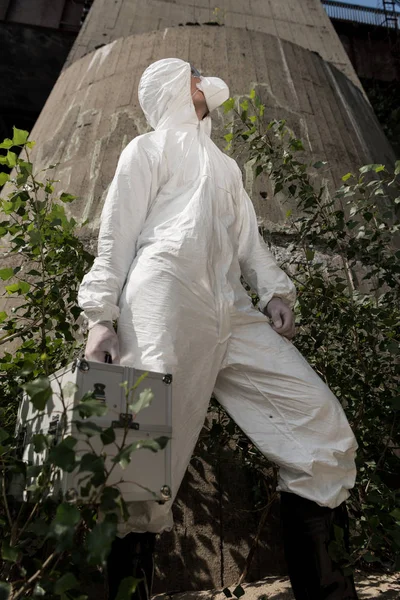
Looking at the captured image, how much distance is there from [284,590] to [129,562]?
0.88 m

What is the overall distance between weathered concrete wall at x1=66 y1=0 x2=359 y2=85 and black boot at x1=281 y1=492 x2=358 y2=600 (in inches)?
201

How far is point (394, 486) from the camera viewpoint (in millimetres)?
2299

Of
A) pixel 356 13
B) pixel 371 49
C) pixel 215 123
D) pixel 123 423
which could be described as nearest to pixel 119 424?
pixel 123 423

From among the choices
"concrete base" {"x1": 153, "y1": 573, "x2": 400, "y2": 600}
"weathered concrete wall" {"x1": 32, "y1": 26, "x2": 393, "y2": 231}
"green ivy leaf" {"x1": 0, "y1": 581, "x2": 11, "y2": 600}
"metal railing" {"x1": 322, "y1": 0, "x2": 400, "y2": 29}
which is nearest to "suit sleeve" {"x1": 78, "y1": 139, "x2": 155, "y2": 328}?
"green ivy leaf" {"x1": 0, "y1": 581, "x2": 11, "y2": 600}

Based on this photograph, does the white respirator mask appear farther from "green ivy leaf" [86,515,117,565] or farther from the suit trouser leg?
"green ivy leaf" [86,515,117,565]

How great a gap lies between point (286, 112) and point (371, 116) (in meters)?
1.55

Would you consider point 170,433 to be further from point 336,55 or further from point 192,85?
point 336,55

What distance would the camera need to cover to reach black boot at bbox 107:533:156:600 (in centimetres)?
140

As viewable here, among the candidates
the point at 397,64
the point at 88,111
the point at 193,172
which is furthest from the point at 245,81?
the point at 397,64

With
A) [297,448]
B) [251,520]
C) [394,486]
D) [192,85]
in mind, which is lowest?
[251,520]

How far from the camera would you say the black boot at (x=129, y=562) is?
140 cm

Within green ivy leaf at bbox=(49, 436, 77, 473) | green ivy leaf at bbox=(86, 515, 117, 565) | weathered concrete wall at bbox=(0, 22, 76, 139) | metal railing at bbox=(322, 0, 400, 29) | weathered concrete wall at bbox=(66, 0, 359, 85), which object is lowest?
weathered concrete wall at bbox=(0, 22, 76, 139)

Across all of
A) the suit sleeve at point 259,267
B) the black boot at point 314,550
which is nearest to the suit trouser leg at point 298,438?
the black boot at point 314,550

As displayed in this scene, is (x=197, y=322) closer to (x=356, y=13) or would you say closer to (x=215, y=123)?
(x=215, y=123)
